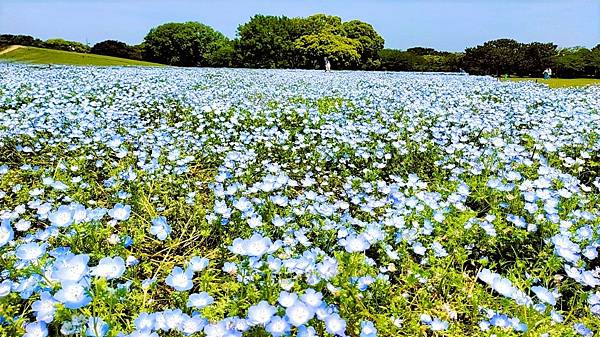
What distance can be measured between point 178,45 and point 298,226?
51.6m

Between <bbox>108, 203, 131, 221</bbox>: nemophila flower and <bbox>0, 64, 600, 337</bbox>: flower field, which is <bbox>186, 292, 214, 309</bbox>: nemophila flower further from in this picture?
<bbox>108, 203, 131, 221</bbox>: nemophila flower

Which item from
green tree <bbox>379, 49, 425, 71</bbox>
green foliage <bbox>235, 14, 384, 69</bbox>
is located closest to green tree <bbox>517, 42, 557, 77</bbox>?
green tree <bbox>379, 49, 425, 71</bbox>

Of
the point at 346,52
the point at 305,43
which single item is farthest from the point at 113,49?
the point at 346,52

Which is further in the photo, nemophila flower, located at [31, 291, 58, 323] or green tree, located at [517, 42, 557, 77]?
green tree, located at [517, 42, 557, 77]

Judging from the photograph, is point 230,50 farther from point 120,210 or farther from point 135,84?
point 120,210

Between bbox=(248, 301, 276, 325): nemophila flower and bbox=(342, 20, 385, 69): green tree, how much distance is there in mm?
40022

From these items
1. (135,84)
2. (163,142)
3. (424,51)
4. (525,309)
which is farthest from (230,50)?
(525,309)

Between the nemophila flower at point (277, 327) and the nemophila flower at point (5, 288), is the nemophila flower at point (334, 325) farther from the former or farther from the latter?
the nemophila flower at point (5, 288)

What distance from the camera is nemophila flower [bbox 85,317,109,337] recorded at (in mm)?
1232

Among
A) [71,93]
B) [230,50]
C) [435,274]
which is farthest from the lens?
[230,50]

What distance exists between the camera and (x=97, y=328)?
1250 millimetres

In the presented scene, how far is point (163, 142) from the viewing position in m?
3.87

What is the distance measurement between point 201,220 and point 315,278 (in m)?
1.20

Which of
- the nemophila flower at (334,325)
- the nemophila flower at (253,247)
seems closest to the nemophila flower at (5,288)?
the nemophila flower at (253,247)
